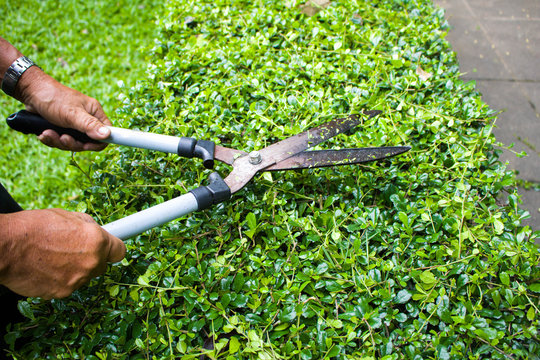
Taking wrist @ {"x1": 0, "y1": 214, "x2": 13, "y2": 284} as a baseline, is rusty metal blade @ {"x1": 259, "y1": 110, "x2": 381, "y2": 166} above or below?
below

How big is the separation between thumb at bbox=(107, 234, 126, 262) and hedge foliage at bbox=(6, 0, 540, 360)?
0.18 metres

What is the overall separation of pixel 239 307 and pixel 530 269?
1.26m

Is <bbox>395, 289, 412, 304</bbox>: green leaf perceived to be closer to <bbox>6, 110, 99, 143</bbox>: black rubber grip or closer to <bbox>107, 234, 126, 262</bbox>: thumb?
<bbox>107, 234, 126, 262</bbox>: thumb

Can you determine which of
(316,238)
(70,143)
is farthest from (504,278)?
(70,143)

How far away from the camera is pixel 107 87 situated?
12.1ft

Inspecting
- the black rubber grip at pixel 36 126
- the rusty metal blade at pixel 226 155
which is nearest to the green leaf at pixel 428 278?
the rusty metal blade at pixel 226 155

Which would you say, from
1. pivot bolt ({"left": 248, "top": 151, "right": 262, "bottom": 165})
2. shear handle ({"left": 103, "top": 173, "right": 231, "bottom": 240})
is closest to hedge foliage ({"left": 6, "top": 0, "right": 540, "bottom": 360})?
pivot bolt ({"left": 248, "top": 151, "right": 262, "bottom": 165})

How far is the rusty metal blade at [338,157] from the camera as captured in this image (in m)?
1.76

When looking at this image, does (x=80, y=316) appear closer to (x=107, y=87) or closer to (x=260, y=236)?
(x=260, y=236)

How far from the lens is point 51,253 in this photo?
1.41m

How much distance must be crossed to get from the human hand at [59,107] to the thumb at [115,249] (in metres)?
0.69

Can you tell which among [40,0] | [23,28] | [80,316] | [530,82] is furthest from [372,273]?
[40,0]

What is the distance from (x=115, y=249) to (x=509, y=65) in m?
3.59

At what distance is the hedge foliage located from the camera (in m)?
1.51
